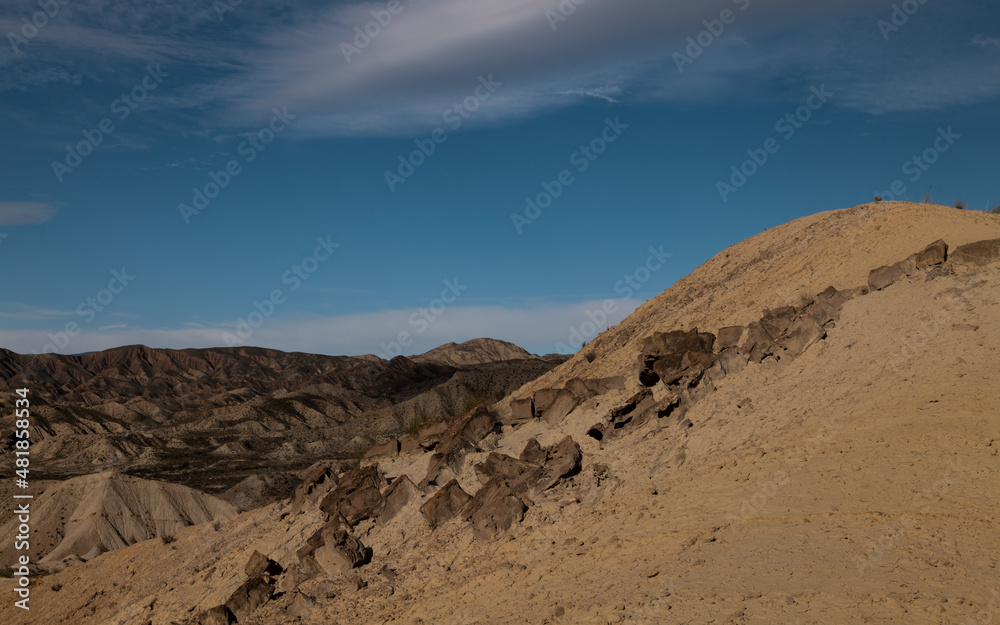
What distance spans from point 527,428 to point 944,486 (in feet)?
24.7

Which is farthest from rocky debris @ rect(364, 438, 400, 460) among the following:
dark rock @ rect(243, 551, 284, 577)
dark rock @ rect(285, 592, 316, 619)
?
dark rock @ rect(285, 592, 316, 619)

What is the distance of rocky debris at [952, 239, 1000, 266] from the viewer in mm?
12367

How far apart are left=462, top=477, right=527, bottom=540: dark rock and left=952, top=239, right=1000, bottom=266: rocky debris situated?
8911mm

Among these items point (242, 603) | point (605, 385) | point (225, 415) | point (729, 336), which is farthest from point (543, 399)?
point (225, 415)

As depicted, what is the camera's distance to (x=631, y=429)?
12.4 meters

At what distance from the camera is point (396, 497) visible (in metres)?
12.8

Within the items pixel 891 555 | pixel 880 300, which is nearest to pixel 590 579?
pixel 891 555

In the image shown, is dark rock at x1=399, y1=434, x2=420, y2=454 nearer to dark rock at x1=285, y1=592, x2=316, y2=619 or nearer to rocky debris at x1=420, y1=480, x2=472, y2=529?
rocky debris at x1=420, y1=480, x2=472, y2=529

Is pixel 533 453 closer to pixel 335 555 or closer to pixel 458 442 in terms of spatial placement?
pixel 458 442

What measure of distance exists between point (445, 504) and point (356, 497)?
2.18 m

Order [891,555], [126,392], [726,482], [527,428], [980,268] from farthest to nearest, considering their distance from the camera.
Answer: [126,392] < [527,428] < [980,268] < [726,482] < [891,555]

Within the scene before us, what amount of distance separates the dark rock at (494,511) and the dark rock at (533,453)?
883 mm

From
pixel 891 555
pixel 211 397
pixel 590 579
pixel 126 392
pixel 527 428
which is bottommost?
pixel 891 555

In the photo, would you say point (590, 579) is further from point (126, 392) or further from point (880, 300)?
point (126, 392)
